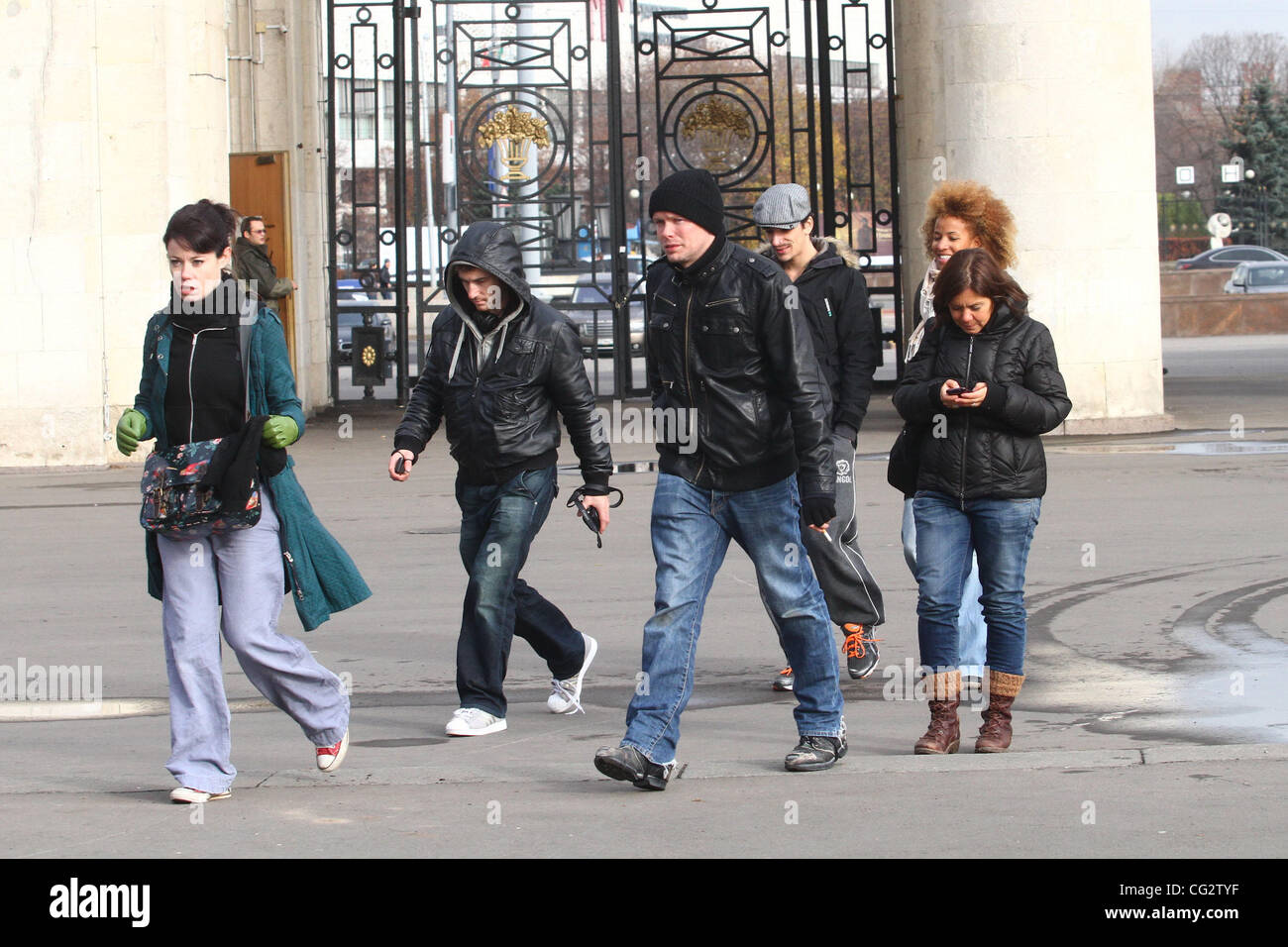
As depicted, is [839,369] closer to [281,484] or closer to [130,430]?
[281,484]

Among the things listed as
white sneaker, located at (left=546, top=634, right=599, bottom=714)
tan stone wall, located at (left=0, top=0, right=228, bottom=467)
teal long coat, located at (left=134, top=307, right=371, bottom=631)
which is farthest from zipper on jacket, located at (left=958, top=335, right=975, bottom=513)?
tan stone wall, located at (left=0, top=0, right=228, bottom=467)

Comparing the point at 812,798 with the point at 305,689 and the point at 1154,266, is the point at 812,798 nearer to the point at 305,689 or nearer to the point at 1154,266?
the point at 305,689

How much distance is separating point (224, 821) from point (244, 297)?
1544 mm

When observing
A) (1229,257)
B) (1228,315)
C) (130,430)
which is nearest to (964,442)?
(130,430)

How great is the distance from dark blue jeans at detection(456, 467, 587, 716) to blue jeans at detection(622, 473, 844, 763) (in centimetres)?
86

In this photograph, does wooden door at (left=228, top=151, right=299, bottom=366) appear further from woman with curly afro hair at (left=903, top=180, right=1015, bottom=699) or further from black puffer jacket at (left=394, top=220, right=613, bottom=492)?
woman with curly afro hair at (left=903, top=180, right=1015, bottom=699)

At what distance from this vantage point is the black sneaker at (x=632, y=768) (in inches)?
210

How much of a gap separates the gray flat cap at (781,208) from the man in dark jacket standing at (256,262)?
905 cm

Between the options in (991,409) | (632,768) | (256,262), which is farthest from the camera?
(256,262)

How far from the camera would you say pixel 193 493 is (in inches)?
213

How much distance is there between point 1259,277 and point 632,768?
43329 mm

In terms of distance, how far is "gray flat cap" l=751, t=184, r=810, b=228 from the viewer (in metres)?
7.16

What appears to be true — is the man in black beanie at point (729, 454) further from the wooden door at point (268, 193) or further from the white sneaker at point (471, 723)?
the wooden door at point (268, 193)
